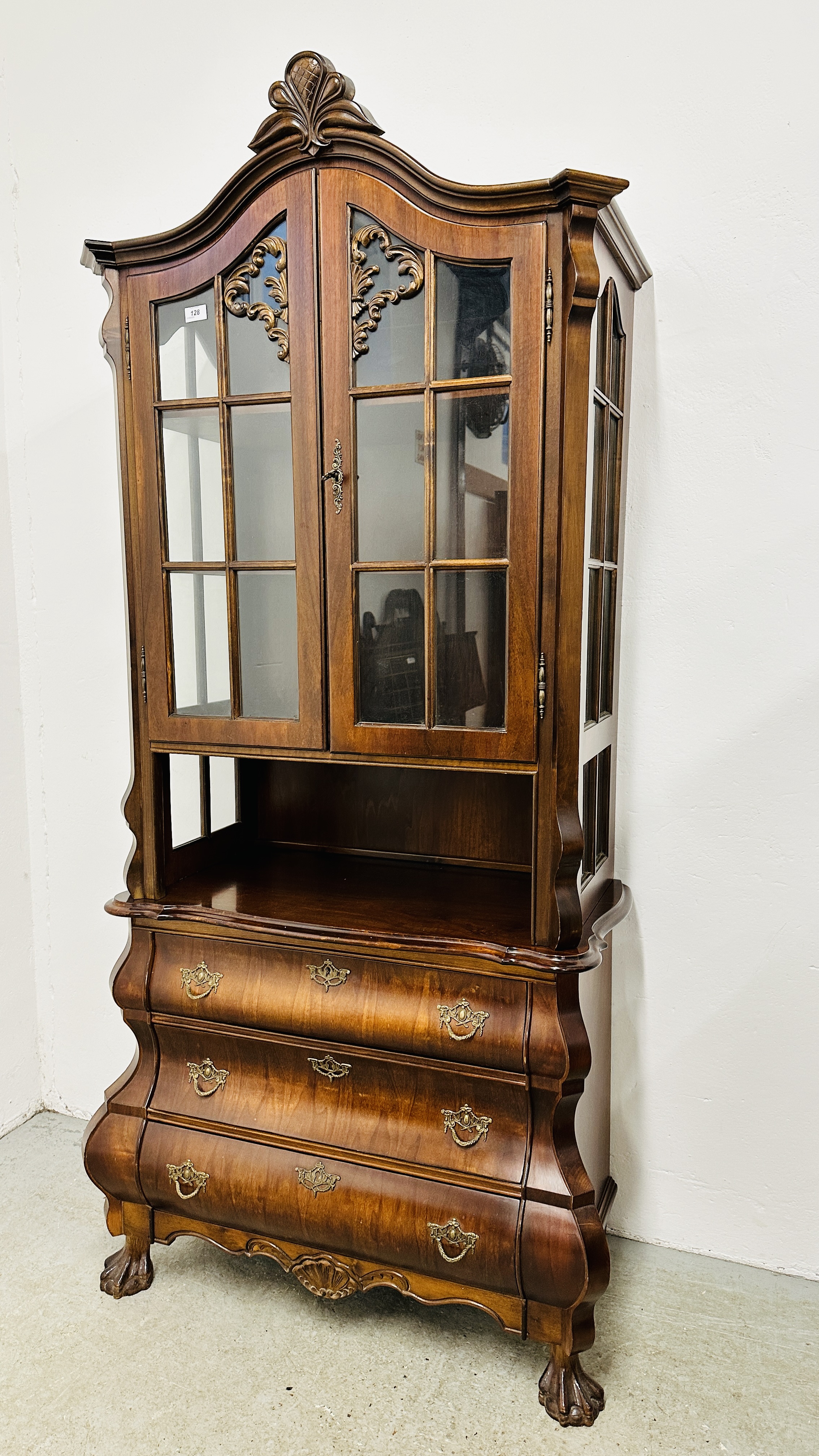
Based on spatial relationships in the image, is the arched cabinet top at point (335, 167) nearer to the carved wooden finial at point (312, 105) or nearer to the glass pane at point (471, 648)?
the carved wooden finial at point (312, 105)

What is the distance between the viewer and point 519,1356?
1.76 metres

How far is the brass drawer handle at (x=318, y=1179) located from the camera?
1.73 metres

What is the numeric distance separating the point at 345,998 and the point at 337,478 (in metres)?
0.93

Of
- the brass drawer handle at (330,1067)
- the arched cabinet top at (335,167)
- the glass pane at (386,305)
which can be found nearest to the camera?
the arched cabinet top at (335,167)

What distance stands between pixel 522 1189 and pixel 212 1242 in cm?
70

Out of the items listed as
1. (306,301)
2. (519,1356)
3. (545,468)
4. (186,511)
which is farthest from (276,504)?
(519,1356)

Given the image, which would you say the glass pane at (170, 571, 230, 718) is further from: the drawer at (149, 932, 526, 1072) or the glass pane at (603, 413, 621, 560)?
the glass pane at (603, 413, 621, 560)

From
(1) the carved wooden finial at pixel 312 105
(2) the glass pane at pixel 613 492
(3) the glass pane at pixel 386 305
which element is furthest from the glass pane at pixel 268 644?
(1) the carved wooden finial at pixel 312 105

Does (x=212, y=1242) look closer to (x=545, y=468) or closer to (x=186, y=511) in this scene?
(x=186, y=511)

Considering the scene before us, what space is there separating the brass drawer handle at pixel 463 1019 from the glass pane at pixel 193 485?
907mm

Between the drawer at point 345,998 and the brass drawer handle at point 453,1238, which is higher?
the drawer at point 345,998

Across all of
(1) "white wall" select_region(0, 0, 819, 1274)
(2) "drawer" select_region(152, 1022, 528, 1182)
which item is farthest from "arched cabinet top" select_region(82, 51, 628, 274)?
(2) "drawer" select_region(152, 1022, 528, 1182)

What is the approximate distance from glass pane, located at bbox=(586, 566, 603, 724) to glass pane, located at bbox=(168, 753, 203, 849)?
0.95 meters

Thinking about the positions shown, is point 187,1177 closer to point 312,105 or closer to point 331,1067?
point 331,1067
